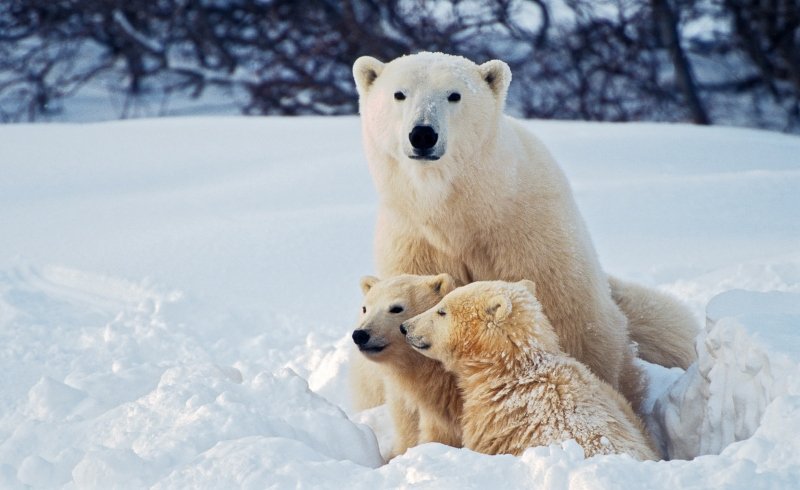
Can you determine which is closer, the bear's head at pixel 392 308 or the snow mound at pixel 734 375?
the snow mound at pixel 734 375

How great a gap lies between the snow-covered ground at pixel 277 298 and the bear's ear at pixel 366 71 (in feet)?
3.51

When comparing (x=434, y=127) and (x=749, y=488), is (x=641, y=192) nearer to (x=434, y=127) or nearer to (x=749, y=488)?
(x=434, y=127)

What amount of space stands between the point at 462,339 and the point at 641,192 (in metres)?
4.28

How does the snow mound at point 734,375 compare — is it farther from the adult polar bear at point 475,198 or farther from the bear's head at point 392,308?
the bear's head at point 392,308

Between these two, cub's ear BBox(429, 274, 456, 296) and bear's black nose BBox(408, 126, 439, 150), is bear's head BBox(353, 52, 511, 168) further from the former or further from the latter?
cub's ear BBox(429, 274, 456, 296)

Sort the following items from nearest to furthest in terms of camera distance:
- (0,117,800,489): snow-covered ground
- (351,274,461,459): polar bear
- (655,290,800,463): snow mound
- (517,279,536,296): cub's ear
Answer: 1. (0,117,800,489): snow-covered ground
2. (655,290,800,463): snow mound
3. (517,279,536,296): cub's ear
4. (351,274,461,459): polar bear

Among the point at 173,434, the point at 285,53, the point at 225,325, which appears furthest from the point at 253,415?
the point at 285,53

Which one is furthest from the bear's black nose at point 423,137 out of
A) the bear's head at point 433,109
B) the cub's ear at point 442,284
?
the cub's ear at point 442,284

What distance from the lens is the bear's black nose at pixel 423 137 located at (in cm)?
350

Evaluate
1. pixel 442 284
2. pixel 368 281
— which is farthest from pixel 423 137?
pixel 368 281

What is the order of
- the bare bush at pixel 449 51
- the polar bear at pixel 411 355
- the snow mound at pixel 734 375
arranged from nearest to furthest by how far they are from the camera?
the snow mound at pixel 734 375 → the polar bear at pixel 411 355 → the bare bush at pixel 449 51

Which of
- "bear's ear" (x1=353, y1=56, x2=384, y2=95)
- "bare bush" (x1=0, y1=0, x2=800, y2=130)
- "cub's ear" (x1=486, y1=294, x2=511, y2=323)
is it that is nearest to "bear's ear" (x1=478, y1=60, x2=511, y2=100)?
"bear's ear" (x1=353, y1=56, x2=384, y2=95)

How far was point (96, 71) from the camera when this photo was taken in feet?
46.1

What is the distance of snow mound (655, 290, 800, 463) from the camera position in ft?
9.85
